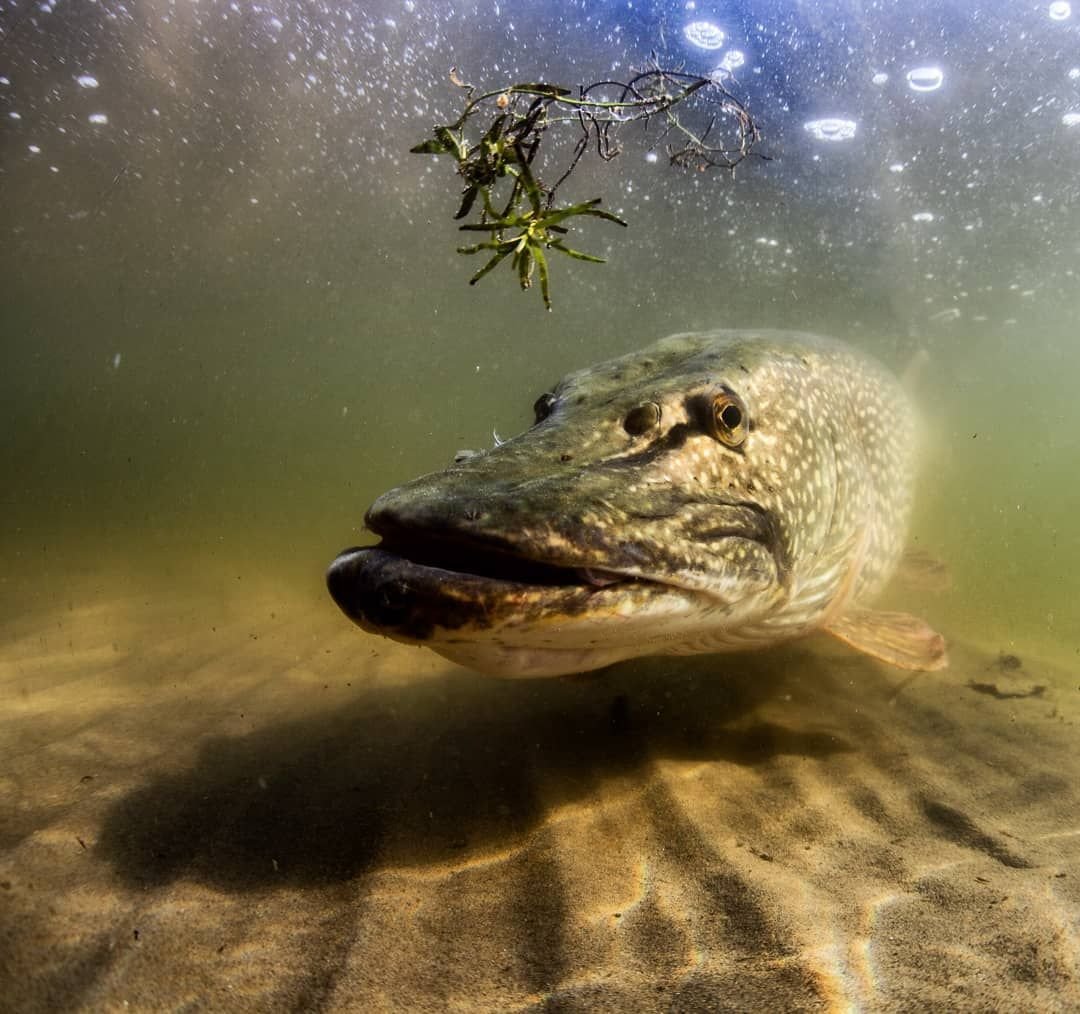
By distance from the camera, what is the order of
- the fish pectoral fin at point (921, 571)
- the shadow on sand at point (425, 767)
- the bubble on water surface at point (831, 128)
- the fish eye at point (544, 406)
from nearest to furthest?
1. the shadow on sand at point (425, 767)
2. the fish eye at point (544, 406)
3. the fish pectoral fin at point (921, 571)
4. the bubble on water surface at point (831, 128)

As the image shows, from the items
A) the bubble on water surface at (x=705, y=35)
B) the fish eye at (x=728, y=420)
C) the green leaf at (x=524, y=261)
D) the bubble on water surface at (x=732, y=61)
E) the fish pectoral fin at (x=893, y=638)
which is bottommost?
the fish pectoral fin at (x=893, y=638)

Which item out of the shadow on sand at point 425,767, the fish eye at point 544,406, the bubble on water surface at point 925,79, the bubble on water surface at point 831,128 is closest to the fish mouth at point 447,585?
the shadow on sand at point 425,767

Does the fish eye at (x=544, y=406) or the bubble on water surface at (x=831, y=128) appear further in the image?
the bubble on water surface at (x=831, y=128)

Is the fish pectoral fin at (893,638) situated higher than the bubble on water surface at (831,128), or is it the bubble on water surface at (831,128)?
the bubble on water surface at (831,128)

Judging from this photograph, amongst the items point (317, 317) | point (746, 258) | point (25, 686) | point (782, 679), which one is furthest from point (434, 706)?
A: point (317, 317)

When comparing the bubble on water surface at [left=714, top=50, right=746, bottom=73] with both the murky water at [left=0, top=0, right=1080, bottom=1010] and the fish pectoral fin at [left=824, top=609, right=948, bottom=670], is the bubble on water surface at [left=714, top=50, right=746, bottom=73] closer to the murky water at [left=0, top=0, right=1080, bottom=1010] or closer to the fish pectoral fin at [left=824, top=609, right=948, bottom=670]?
the murky water at [left=0, top=0, right=1080, bottom=1010]

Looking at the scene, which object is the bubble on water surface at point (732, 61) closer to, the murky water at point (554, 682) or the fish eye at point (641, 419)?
the murky water at point (554, 682)

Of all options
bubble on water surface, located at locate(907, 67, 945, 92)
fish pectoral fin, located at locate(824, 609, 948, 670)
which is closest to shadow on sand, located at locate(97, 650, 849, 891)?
fish pectoral fin, located at locate(824, 609, 948, 670)
